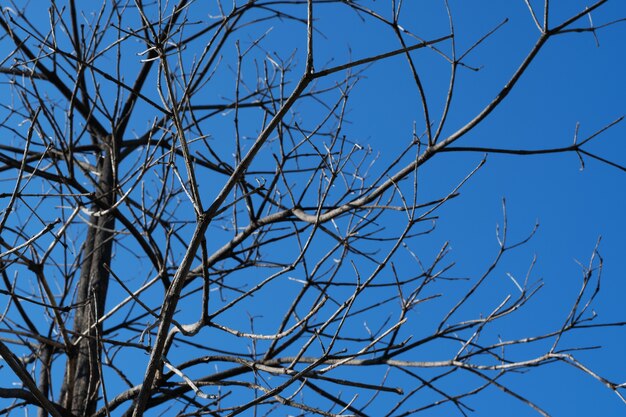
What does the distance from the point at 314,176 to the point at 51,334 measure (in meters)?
1.61

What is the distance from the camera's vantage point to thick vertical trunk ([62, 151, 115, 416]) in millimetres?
3180

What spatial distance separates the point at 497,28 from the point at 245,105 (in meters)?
2.12

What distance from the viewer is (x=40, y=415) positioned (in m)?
3.22

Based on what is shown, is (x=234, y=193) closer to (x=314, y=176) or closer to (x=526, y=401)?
(x=314, y=176)

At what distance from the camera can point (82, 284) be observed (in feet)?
12.0

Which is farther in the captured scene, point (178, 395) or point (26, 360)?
point (26, 360)

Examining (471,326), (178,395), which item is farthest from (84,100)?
(471,326)

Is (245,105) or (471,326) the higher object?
(245,105)

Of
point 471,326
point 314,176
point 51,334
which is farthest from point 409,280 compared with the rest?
point 51,334

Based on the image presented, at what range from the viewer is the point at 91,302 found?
10.00 feet

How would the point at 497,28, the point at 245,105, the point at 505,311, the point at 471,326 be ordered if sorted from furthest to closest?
the point at 245,105 < the point at 471,326 < the point at 505,311 < the point at 497,28

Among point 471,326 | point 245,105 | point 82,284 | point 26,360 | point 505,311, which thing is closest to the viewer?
point 505,311

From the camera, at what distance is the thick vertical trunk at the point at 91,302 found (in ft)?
10.4

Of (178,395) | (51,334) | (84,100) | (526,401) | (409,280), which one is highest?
(84,100)
